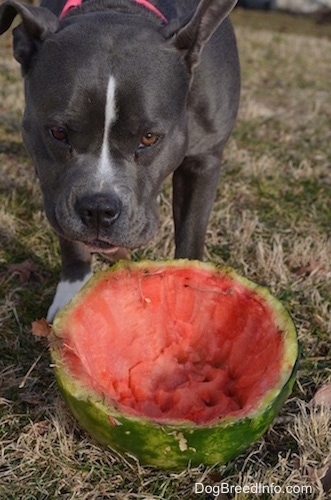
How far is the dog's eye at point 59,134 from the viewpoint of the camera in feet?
8.57

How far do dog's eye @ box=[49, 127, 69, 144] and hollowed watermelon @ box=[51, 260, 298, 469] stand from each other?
1.51 ft

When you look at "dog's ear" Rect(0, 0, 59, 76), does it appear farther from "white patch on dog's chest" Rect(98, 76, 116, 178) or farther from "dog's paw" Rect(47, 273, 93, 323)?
"dog's paw" Rect(47, 273, 93, 323)

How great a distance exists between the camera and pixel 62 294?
3066mm

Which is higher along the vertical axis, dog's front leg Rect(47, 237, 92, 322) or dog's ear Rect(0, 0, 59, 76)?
dog's ear Rect(0, 0, 59, 76)

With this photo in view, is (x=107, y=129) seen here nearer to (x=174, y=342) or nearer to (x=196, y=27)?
(x=196, y=27)

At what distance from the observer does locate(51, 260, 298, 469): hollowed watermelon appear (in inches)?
81.7

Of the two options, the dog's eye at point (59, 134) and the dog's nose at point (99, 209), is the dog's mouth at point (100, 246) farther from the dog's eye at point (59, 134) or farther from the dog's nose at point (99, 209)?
the dog's eye at point (59, 134)

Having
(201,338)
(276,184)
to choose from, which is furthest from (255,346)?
(276,184)

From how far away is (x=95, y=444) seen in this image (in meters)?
2.32

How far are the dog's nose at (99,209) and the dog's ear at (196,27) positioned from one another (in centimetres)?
67

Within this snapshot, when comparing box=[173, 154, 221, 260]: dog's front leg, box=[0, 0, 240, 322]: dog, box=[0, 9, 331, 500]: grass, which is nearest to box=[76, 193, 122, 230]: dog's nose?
box=[0, 0, 240, 322]: dog

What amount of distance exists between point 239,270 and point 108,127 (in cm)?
113

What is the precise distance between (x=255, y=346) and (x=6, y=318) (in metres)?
1.00

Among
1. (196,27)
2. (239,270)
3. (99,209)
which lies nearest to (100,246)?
(99,209)
